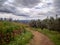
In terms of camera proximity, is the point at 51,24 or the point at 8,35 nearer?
the point at 8,35

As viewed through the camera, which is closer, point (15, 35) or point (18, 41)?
point (18, 41)

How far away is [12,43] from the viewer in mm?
6457

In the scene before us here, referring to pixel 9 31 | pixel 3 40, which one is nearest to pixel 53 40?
pixel 9 31

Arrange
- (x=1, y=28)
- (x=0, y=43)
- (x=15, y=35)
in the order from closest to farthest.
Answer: (x=0, y=43) → (x=1, y=28) → (x=15, y=35)

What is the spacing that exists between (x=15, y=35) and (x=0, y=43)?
136 cm

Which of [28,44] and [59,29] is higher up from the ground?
[59,29]

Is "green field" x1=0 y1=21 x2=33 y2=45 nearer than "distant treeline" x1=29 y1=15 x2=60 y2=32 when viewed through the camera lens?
Yes

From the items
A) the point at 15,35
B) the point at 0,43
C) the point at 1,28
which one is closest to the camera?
the point at 0,43

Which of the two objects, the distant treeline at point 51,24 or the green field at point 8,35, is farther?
the distant treeline at point 51,24

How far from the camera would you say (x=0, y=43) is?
20.0ft

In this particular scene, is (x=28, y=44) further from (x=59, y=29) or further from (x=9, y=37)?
(x=59, y=29)

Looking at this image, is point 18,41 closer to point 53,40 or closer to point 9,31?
point 9,31

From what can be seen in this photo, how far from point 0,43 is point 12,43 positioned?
20.1 inches

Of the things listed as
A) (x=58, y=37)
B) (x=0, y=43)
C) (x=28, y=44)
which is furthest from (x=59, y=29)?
(x=0, y=43)
